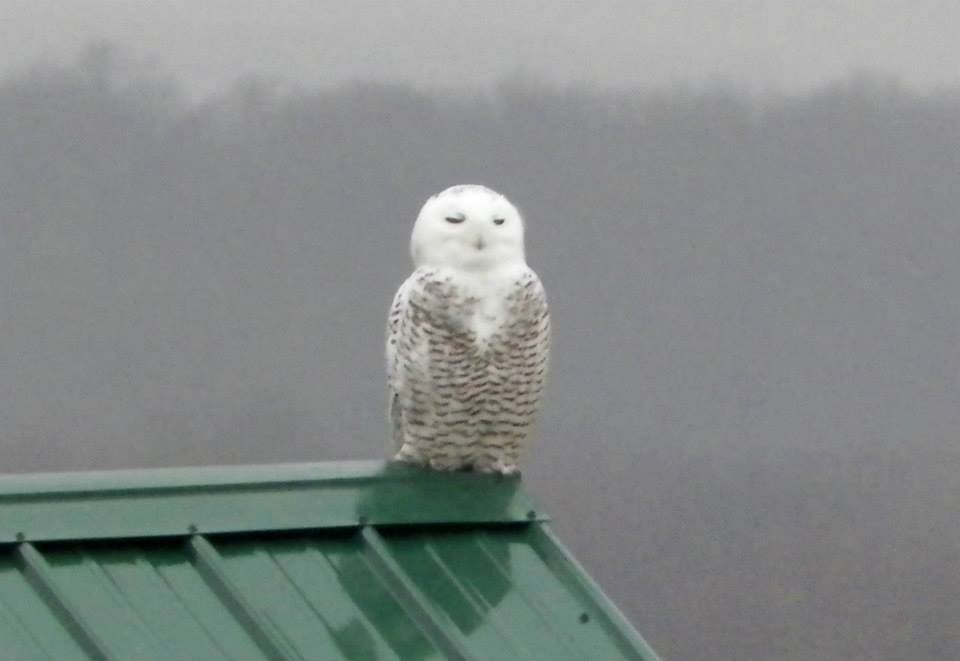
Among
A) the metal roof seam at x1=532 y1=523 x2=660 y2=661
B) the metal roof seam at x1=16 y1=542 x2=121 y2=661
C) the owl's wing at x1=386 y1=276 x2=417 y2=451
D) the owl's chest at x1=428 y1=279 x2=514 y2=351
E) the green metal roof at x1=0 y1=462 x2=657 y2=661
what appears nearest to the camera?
the metal roof seam at x1=16 y1=542 x2=121 y2=661

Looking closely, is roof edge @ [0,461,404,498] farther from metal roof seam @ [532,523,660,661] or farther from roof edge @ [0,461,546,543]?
metal roof seam @ [532,523,660,661]

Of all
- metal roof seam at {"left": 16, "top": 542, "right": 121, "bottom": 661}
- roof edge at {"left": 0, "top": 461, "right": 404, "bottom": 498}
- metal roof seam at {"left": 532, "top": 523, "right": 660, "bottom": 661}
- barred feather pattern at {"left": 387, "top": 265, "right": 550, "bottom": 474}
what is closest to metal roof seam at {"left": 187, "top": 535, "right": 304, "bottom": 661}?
roof edge at {"left": 0, "top": 461, "right": 404, "bottom": 498}

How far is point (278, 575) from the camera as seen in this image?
490 centimetres

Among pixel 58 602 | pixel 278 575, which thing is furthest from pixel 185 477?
pixel 58 602

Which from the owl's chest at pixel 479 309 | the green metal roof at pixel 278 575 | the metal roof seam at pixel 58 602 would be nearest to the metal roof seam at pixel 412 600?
the green metal roof at pixel 278 575

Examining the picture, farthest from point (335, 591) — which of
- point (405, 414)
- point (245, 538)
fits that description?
point (405, 414)

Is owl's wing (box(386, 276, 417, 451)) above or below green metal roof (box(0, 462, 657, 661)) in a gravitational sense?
above

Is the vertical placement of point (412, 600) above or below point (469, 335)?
below

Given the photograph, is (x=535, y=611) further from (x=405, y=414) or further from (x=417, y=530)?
(x=405, y=414)

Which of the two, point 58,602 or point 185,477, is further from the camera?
point 185,477

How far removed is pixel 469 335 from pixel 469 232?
8.4 inches

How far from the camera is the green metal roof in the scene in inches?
185

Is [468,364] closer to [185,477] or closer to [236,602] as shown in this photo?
[185,477]

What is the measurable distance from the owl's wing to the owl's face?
0.10 metres
